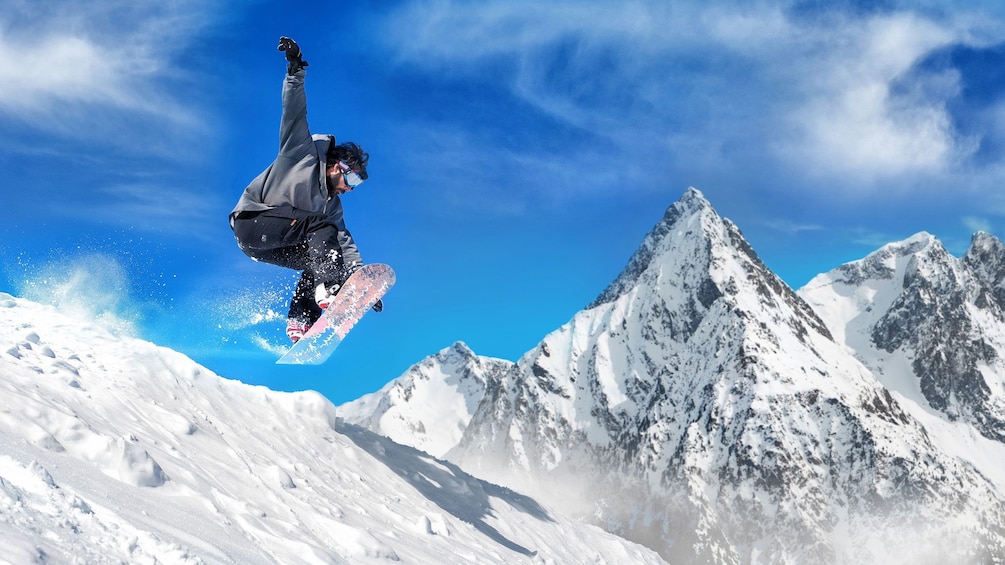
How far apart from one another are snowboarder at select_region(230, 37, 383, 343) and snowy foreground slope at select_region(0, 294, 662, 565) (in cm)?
239

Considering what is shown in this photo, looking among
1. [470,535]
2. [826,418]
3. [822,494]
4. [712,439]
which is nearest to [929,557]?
[822,494]

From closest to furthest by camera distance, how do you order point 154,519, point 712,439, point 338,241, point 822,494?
point 154,519 → point 338,241 → point 822,494 → point 712,439

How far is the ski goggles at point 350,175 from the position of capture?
9305 mm

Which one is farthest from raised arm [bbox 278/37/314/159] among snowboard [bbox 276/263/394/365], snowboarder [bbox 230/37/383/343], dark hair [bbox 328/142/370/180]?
snowboard [bbox 276/263/394/365]

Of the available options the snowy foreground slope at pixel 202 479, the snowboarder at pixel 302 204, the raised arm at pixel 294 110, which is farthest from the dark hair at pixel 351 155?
the snowy foreground slope at pixel 202 479

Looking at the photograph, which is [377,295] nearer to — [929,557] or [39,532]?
[39,532]

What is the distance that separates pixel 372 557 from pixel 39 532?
3696mm

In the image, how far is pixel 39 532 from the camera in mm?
4016

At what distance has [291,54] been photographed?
322 inches

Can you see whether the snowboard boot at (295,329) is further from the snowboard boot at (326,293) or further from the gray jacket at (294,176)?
the gray jacket at (294,176)

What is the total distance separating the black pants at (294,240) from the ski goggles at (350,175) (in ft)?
1.81

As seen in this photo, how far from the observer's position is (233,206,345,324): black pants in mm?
9062

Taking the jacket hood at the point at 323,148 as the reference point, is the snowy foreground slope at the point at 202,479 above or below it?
below

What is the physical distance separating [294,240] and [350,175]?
1079mm
